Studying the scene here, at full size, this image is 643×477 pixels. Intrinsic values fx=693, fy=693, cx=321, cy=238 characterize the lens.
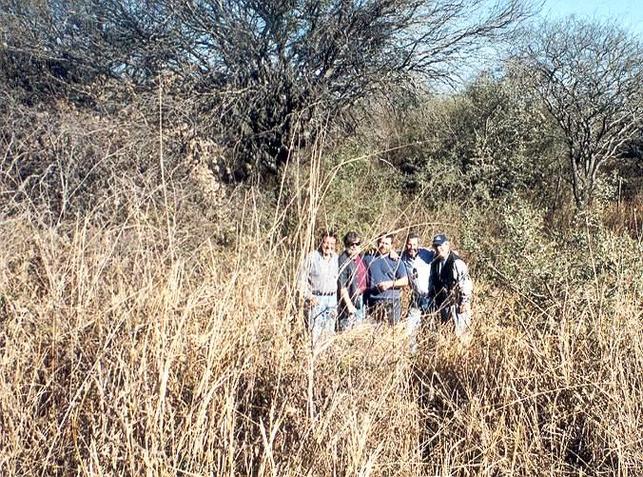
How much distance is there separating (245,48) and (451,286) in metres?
7.63

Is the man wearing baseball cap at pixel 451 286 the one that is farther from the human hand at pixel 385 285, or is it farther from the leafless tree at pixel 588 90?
the leafless tree at pixel 588 90

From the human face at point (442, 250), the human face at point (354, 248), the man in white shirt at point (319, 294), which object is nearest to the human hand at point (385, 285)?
the human face at point (442, 250)

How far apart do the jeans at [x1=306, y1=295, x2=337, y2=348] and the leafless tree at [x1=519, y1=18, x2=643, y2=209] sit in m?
12.8

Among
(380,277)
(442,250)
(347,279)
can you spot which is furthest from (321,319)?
(442,250)

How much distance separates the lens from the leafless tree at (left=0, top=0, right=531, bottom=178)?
11.6 metres

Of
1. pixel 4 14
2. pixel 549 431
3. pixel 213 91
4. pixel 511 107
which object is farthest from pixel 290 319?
pixel 511 107

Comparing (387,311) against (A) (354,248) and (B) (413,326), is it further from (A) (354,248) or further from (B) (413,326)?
(A) (354,248)

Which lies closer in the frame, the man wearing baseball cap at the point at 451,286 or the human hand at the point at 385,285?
the man wearing baseball cap at the point at 451,286

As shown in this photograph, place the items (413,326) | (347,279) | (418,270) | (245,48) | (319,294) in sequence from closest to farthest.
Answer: (319,294), (347,279), (413,326), (418,270), (245,48)

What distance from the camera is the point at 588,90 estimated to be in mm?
15008

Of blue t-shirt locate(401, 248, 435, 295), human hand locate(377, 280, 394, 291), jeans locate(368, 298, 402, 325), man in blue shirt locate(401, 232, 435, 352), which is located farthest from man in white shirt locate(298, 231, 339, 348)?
blue t-shirt locate(401, 248, 435, 295)

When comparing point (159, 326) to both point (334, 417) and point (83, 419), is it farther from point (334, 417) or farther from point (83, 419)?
point (334, 417)

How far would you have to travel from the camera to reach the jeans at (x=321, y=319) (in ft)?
8.70

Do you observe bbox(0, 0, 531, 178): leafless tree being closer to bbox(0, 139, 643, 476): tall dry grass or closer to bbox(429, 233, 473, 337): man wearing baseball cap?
bbox(429, 233, 473, 337): man wearing baseball cap
